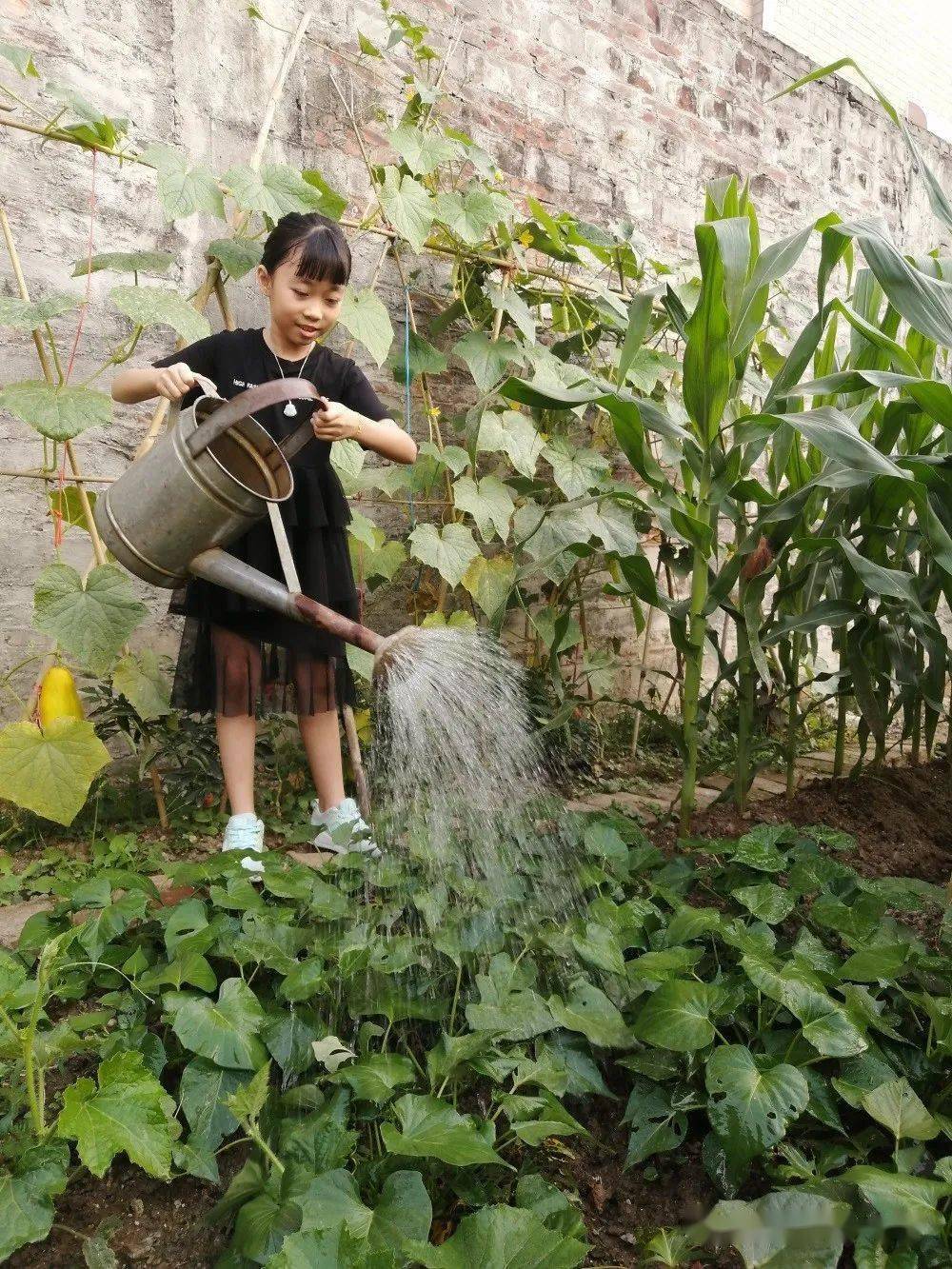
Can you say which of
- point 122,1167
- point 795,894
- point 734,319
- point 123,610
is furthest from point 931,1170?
point 123,610

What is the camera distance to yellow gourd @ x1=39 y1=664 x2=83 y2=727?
2145 millimetres

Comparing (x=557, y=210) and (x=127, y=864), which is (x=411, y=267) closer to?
(x=557, y=210)

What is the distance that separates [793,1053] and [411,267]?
98.5 inches

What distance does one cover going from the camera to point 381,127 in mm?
2910

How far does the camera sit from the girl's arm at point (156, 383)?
166 cm

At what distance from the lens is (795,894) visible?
62.6 inches

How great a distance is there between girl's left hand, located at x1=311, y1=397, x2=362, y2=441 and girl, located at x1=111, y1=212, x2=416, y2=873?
32 millimetres

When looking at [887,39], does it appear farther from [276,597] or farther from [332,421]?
[276,597]

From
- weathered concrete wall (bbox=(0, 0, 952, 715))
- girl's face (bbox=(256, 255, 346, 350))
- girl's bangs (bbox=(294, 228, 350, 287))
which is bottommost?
girl's face (bbox=(256, 255, 346, 350))

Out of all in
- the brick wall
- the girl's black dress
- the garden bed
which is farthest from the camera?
the brick wall

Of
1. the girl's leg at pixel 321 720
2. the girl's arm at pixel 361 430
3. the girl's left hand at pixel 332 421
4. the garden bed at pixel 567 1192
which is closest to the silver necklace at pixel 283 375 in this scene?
the girl's arm at pixel 361 430

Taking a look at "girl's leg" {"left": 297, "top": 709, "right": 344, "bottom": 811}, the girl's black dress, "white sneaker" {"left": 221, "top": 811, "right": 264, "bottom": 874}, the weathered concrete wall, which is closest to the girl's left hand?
the girl's black dress

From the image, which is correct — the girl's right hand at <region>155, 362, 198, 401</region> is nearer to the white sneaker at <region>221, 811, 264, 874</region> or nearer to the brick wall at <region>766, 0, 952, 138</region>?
the white sneaker at <region>221, 811, 264, 874</region>

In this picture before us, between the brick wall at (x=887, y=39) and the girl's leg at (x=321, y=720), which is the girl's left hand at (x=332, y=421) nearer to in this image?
the girl's leg at (x=321, y=720)
